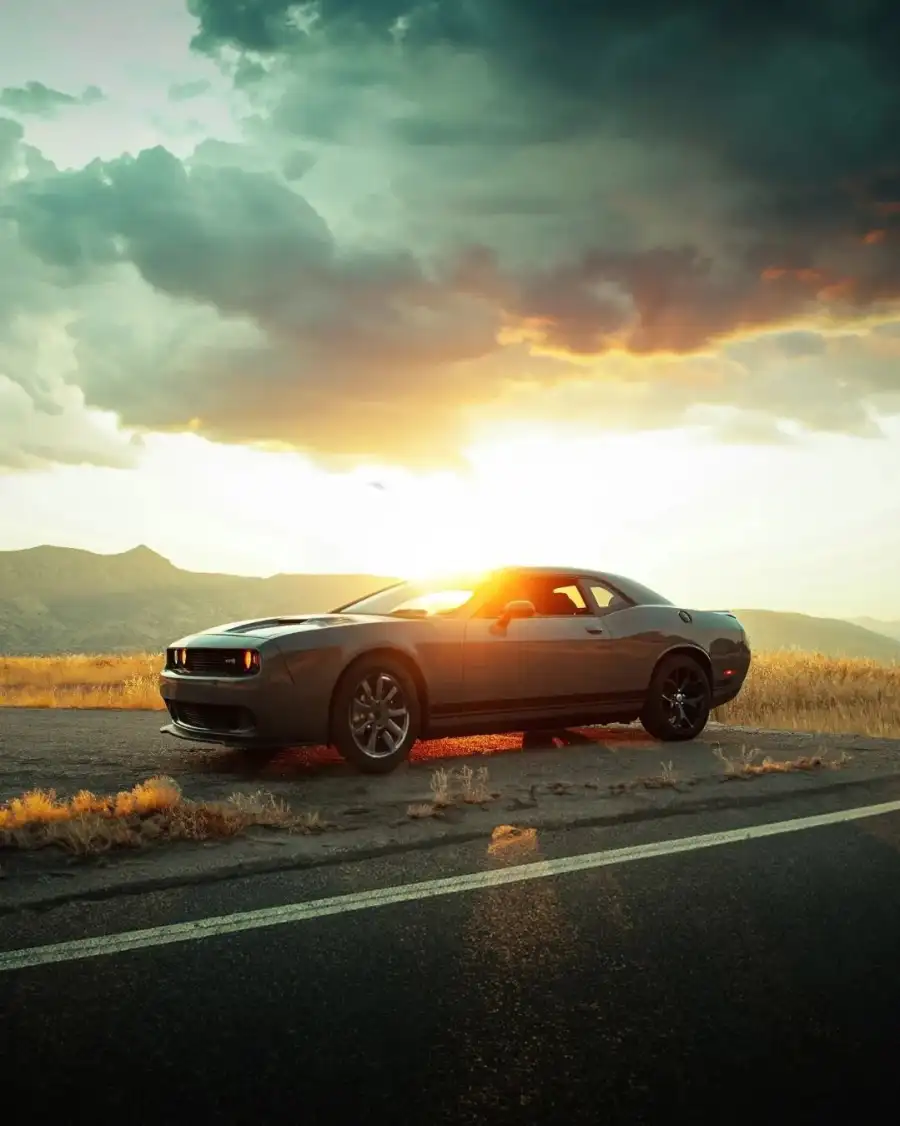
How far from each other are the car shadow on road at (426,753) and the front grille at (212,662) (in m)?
0.72

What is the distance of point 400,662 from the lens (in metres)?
8.41

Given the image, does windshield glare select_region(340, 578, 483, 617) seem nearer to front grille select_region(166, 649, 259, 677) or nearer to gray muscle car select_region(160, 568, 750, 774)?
gray muscle car select_region(160, 568, 750, 774)

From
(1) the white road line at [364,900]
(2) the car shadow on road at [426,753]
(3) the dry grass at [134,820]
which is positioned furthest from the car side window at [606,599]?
(3) the dry grass at [134,820]

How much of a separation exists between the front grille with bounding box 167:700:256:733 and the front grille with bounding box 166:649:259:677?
23 centimetres

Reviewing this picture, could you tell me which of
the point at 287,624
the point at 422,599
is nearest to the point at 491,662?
the point at 422,599

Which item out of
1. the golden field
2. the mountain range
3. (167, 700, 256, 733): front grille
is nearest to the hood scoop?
(167, 700, 256, 733): front grille

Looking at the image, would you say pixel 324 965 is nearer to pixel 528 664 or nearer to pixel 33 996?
pixel 33 996

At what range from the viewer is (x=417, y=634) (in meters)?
8.52

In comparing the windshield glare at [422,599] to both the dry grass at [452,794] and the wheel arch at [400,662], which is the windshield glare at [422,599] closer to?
the wheel arch at [400,662]

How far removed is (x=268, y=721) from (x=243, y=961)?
12.9ft

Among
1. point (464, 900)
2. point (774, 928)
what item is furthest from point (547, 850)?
point (774, 928)

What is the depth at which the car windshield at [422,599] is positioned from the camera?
352 inches

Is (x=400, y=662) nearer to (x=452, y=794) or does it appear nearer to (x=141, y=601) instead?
(x=452, y=794)

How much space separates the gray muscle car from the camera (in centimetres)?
795
